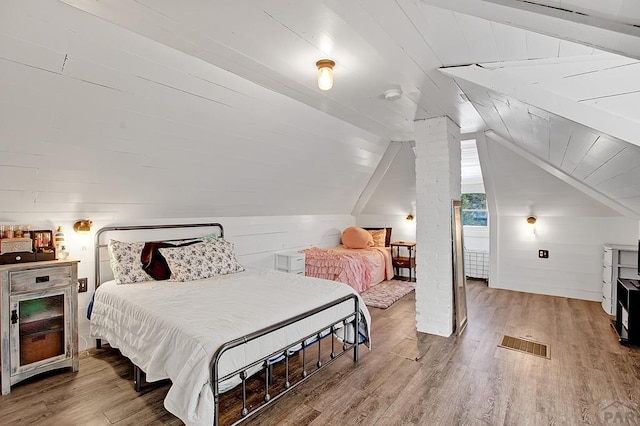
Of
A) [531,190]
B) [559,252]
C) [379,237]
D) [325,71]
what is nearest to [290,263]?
[379,237]

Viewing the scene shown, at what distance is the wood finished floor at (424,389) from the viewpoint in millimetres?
2213

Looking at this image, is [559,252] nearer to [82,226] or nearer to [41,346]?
[82,226]

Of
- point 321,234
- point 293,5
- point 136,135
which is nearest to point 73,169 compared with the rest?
point 136,135

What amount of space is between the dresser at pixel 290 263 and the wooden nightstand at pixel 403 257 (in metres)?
2.09

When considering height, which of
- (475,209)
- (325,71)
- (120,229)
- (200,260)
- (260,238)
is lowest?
(200,260)

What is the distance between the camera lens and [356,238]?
6141 mm

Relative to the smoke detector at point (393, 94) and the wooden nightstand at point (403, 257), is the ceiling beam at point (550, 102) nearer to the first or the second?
the smoke detector at point (393, 94)

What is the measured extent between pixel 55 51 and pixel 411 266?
5.50m

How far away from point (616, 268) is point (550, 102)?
3.76m

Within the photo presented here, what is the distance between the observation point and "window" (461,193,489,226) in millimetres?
6277

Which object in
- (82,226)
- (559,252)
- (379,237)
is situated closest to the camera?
(82,226)

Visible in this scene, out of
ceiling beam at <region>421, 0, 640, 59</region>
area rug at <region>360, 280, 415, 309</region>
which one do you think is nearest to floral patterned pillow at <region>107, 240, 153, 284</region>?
area rug at <region>360, 280, 415, 309</region>

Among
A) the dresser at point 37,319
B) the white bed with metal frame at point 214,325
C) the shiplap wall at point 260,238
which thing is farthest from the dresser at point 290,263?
the dresser at point 37,319

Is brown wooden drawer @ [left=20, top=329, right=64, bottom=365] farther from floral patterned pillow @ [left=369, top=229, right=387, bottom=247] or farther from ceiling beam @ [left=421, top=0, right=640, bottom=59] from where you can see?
floral patterned pillow @ [left=369, top=229, right=387, bottom=247]
